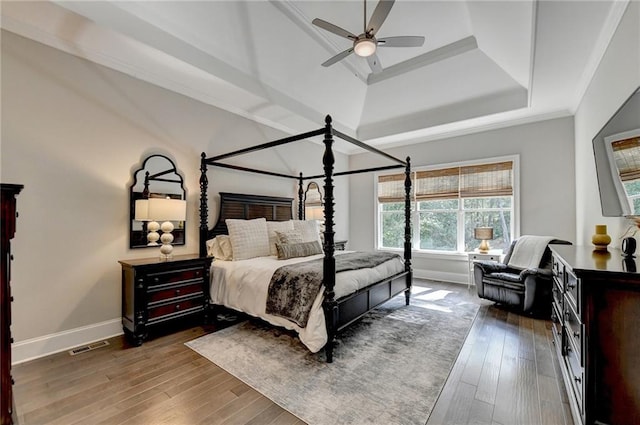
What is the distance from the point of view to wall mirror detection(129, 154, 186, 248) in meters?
3.26

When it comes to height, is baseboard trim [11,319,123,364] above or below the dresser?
below

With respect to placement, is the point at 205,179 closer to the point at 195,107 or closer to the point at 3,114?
the point at 195,107

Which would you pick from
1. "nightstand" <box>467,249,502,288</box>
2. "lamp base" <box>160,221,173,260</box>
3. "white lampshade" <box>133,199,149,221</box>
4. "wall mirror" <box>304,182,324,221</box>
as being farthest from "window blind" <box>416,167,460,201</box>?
"white lampshade" <box>133,199,149,221</box>

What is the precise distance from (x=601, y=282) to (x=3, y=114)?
14.8ft

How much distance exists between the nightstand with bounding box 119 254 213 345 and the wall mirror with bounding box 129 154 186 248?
1.32 feet

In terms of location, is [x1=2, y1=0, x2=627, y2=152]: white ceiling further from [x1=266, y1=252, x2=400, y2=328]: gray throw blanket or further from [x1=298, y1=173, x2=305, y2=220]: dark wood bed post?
[x1=266, y1=252, x2=400, y2=328]: gray throw blanket

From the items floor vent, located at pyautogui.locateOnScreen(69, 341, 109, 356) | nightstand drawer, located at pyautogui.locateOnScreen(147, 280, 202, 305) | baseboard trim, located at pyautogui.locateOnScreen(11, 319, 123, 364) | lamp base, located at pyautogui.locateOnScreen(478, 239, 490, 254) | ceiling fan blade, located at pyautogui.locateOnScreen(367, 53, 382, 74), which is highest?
ceiling fan blade, located at pyautogui.locateOnScreen(367, 53, 382, 74)

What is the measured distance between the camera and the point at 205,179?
12.4 ft

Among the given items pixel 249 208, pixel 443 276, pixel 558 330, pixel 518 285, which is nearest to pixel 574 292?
pixel 558 330

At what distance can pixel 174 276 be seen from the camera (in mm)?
3094

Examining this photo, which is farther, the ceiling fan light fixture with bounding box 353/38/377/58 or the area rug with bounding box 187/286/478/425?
the ceiling fan light fixture with bounding box 353/38/377/58

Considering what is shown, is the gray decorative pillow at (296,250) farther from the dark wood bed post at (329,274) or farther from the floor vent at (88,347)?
the floor vent at (88,347)

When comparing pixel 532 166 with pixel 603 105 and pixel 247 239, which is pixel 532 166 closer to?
pixel 603 105

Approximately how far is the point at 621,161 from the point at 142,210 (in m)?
4.39
